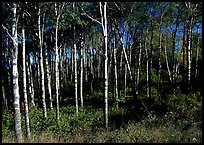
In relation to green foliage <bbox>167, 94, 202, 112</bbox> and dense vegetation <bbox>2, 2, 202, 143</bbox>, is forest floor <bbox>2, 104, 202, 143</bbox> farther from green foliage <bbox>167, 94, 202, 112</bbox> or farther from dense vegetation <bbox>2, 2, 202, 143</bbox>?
green foliage <bbox>167, 94, 202, 112</bbox>

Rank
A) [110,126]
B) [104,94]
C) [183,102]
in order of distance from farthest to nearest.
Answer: [183,102], [110,126], [104,94]

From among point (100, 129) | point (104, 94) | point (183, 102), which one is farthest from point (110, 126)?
point (183, 102)

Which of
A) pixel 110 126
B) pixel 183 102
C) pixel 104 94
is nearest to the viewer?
pixel 104 94

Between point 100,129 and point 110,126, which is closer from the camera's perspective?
point 100,129

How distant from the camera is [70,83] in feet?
146

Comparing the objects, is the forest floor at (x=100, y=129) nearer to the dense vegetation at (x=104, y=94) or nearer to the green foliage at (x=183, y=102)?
the dense vegetation at (x=104, y=94)

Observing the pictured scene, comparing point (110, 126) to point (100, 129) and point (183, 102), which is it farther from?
point (183, 102)

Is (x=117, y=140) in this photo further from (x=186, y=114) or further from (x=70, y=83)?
(x=70, y=83)

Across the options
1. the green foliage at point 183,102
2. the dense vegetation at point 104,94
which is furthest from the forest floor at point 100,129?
the green foliage at point 183,102

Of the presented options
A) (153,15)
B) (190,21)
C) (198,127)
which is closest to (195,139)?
(198,127)

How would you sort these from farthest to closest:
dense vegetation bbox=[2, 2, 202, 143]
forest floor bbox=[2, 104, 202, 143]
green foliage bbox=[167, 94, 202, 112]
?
1. green foliage bbox=[167, 94, 202, 112]
2. dense vegetation bbox=[2, 2, 202, 143]
3. forest floor bbox=[2, 104, 202, 143]

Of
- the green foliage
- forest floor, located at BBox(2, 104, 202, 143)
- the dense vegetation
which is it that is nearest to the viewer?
forest floor, located at BBox(2, 104, 202, 143)

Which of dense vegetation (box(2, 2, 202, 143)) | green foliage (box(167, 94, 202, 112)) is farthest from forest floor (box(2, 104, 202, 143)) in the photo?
green foliage (box(167, 94, 202, 112))

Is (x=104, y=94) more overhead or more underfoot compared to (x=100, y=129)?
more overhead
